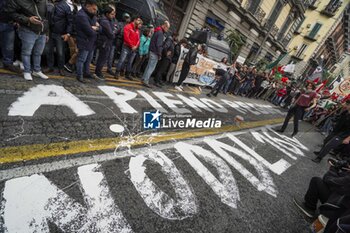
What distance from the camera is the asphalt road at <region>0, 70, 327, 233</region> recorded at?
6.77ft

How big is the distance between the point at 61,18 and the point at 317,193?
6.22 m

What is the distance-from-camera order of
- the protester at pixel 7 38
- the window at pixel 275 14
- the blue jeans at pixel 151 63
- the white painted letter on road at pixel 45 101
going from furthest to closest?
the window at pixel 275 14, the blue jeans at pixel 151 63, the protester at pixel 7 38, the white painted letter on road at pixel 45 101

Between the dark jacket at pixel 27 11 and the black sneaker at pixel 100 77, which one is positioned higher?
the dark jacket at pixel 27 11

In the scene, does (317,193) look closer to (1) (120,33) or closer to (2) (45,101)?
(2) (45,101)

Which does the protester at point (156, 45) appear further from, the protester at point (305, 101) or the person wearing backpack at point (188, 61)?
the protester at point (305, 101)

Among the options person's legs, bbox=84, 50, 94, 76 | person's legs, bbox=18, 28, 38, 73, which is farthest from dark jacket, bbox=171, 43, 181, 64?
person's legs, bbox=18, 28, 38, 73

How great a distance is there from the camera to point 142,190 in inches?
102

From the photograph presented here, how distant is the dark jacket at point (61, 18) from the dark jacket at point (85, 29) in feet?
1.04

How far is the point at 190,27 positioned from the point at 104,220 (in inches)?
585

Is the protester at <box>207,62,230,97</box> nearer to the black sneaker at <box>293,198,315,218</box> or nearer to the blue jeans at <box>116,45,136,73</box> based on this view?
the blue jeans at <box>116,45,136,73</box>

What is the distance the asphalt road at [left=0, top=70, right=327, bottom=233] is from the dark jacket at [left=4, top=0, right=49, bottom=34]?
1.07 metres

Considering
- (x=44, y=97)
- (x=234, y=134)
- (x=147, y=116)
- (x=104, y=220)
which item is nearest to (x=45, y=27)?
(x=44, y=97)

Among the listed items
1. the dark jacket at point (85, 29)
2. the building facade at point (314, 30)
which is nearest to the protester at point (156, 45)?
the dark jacket at point (85, 29)

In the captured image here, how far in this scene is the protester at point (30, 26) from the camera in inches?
146
